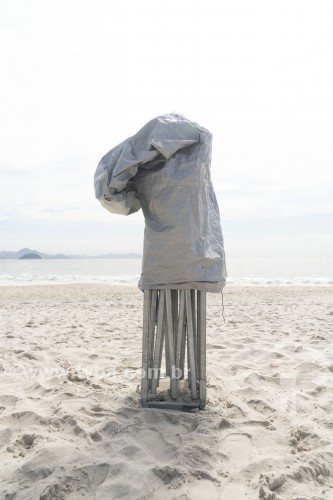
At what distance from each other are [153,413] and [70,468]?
0.91 metres

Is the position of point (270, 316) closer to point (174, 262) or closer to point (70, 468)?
point (174, 262)

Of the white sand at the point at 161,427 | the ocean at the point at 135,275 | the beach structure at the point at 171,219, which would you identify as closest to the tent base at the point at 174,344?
the beach structure at the point at 171,219

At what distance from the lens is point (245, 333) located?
19.2ft

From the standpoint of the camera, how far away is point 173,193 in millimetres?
2883

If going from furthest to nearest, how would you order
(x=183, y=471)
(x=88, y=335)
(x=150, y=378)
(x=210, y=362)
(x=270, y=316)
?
(x=270, y=316)
(x=88, y=335)
(x=210, y=362)
(x=150, y=378)
(x=183, y=471)

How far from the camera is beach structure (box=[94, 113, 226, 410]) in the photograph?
2834 millimetres

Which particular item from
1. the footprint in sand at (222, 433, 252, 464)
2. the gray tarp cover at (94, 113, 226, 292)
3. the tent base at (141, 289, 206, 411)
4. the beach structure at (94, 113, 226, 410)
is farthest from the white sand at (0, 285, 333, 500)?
the gray tarp cover at (94, 113, 226, 292)

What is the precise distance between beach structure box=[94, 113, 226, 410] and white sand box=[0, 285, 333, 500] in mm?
424

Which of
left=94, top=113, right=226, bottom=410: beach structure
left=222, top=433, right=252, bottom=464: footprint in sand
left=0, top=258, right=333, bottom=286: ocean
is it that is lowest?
left=222, top=433, right=252, bottom=464: footprint in sand

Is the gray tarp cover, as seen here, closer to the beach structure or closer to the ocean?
the beach structure

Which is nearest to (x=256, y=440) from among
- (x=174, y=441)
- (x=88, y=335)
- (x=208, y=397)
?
(x=174, y=441)

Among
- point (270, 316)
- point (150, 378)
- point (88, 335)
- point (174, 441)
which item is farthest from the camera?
point (270, 316)

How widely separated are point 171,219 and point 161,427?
59.2 inches

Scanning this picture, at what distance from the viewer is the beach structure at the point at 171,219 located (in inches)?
112
